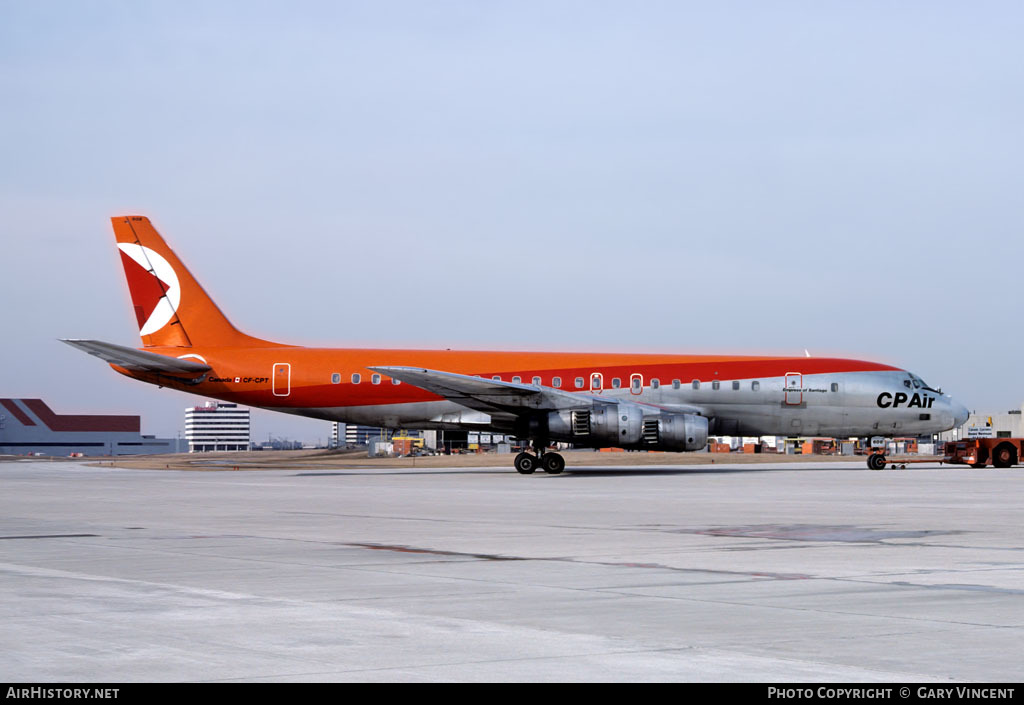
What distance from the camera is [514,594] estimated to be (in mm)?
10156

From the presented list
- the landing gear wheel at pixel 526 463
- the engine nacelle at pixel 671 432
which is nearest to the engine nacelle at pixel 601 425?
the engine nacelle at pixel 671 432

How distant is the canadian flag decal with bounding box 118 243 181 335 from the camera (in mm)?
43812

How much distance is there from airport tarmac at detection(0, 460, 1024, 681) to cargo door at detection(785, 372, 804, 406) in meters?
20.4

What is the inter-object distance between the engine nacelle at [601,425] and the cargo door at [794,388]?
6361 mm

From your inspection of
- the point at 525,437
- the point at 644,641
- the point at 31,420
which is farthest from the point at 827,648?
the point at 31,420

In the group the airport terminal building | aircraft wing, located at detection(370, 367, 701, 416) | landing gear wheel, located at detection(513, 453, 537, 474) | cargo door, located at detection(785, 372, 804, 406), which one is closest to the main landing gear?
landing gear wheel, located at detection(513, 453, 537, 474)

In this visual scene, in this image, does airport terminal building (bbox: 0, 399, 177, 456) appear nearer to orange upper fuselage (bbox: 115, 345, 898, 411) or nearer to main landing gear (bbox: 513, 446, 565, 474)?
orange upper fuselage (bbox: 115, 345, 898, 411)

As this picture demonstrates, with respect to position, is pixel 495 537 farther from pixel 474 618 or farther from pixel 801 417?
pixel 801 417

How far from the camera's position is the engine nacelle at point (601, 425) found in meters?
39.1

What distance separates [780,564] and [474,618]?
193 inches

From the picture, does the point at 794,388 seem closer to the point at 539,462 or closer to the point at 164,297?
the point at 539,462

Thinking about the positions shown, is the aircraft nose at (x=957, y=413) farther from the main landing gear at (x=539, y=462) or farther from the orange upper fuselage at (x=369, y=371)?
the main landing gear at (x=539, y=462)

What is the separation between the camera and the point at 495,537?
1634 centimetres

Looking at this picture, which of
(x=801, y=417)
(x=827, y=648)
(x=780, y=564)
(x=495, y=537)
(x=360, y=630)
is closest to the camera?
(x=827, y=648)
